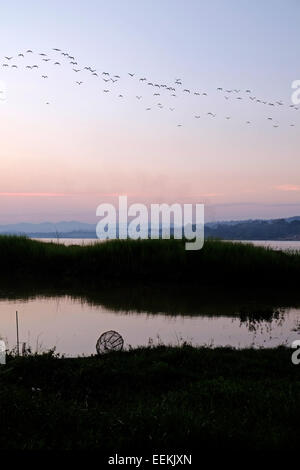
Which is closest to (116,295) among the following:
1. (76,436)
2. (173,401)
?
(173,401)

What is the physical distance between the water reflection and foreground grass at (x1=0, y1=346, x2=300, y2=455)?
2.31m

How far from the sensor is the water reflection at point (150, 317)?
13477mm

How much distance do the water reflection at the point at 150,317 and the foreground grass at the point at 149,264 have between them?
2.15m

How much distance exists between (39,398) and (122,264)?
17665 millimetres

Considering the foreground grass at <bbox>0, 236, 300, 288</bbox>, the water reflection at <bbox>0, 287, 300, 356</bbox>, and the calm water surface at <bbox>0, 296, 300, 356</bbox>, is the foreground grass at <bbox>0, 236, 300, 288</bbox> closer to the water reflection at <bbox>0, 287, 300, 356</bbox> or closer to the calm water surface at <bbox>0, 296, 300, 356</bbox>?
the water reflection at <bbox>0, 287, 300, 356</bbox>

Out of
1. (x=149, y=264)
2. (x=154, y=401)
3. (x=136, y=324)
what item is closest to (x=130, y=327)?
(x=136, y=324)

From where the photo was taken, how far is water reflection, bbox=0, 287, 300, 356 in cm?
1348

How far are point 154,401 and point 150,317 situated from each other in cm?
862

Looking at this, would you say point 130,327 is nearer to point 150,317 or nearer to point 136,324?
point 136,324

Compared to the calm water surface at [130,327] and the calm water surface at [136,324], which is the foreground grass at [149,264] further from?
the calm water surface at [130,327]

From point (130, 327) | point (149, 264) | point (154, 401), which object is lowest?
point (130, 327)

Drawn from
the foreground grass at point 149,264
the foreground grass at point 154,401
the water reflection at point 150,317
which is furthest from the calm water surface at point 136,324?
the foreground grass at point 149,264

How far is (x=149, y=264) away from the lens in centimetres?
2442

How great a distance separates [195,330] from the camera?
14586 millimetres
